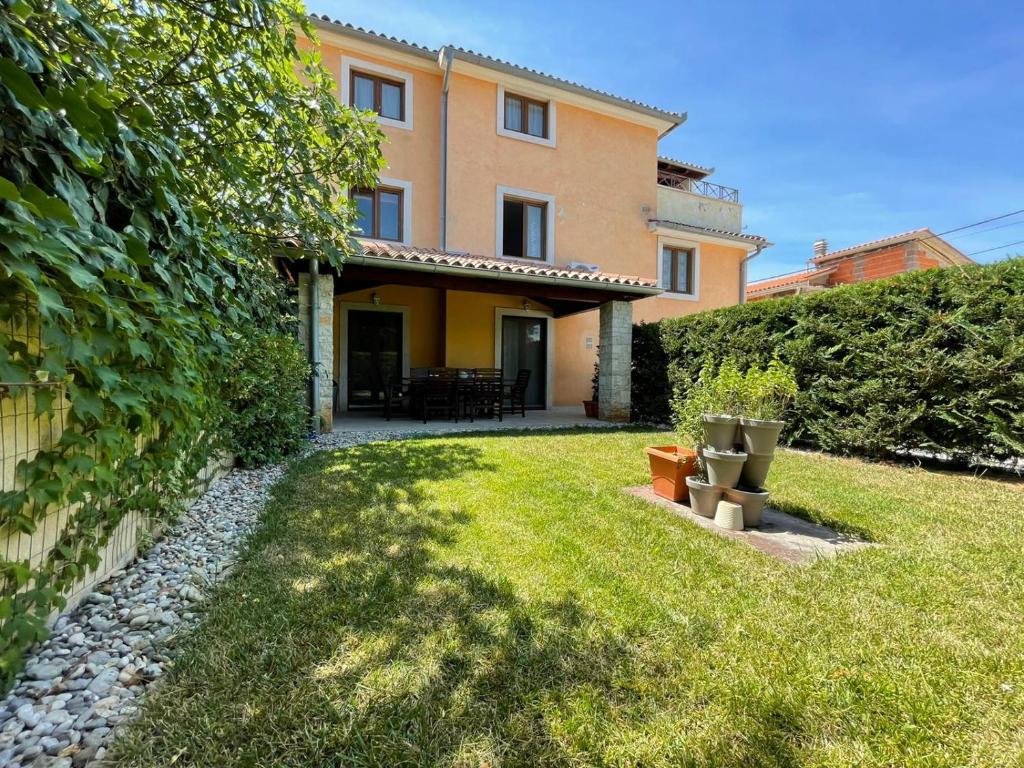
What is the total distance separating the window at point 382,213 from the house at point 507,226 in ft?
0.10

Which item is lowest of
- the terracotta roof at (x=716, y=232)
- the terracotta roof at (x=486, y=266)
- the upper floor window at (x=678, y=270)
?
the terracotta roof at (x=486, y=266)

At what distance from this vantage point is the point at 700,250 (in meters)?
12.2

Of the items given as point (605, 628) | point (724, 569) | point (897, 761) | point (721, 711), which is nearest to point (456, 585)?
point (605, 628)

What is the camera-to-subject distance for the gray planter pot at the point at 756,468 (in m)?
3.15

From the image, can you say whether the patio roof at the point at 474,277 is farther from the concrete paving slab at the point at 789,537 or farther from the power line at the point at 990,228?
the power line at the point at 990,228

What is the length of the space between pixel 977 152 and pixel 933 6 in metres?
12.7

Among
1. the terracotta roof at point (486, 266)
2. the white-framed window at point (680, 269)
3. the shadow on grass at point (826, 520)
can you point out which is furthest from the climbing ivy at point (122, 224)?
the white-framed window at point (680, 269)

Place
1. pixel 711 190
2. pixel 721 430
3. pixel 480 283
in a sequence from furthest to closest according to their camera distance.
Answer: pixel 711 190 → pixel 480 283 → pixel 721 430

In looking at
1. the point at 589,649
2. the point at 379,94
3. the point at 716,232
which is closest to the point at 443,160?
the point at 379,94

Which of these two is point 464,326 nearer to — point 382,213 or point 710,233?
point 382,213

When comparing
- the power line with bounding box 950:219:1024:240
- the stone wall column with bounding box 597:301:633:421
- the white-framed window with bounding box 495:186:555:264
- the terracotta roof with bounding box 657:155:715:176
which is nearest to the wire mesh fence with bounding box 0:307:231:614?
the stone wall column with bounding box 597:301:633:421

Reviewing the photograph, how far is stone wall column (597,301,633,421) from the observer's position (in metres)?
8.61

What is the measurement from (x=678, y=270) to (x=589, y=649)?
40.0 feet

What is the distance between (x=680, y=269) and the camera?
40.3ft
